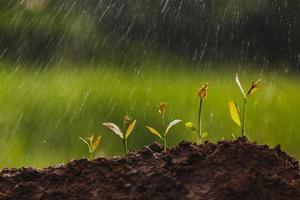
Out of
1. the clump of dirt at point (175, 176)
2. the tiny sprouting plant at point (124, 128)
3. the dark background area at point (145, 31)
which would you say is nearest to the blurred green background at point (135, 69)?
the dark background area at point (145, 31)

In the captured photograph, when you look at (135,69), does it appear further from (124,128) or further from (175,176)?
(175,176)

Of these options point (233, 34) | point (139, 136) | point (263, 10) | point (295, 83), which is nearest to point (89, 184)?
point (139, 136)

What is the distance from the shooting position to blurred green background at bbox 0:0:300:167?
13.5 feet

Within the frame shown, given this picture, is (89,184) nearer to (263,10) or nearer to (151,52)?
(151,52)

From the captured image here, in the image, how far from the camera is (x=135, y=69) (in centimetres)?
500

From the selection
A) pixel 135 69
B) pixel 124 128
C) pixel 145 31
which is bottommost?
pixel 135 69

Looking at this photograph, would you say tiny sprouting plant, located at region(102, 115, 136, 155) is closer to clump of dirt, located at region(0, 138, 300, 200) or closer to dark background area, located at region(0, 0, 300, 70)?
clump of dirt, located at region(0, 138, 300, 200)

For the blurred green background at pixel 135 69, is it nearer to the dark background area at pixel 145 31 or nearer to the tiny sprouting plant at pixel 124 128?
the dark background area at pixel 145 31

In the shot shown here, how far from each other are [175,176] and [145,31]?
173 inches

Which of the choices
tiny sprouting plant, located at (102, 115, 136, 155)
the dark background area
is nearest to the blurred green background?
the dark background area

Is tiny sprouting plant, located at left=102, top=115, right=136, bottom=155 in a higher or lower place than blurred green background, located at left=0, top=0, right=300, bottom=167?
higher

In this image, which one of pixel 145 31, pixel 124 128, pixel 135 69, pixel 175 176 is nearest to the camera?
pixel 175 176

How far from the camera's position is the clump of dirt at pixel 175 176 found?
1.12 m

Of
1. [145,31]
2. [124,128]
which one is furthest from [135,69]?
[124,128]
